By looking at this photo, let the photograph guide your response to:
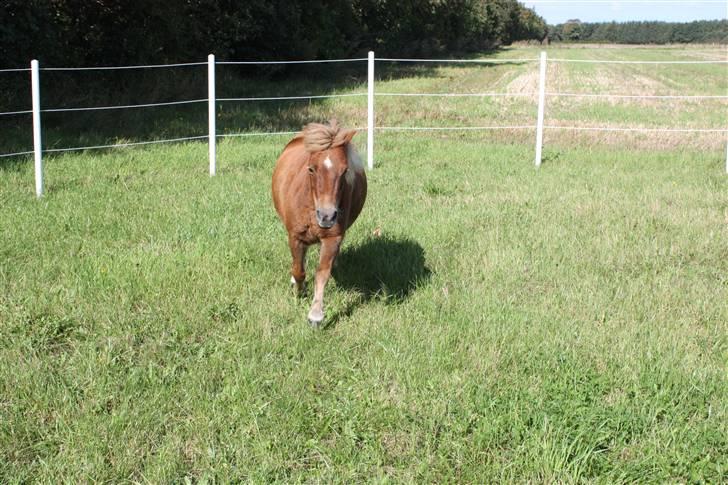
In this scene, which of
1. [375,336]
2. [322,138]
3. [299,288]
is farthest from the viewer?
[299,288]

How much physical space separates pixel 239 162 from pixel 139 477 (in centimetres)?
851

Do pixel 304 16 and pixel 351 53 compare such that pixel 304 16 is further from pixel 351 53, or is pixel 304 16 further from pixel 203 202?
pixel 203 202

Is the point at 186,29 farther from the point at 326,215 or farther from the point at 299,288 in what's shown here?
the point at 326,215

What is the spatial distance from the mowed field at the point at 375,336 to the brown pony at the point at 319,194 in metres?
0.42

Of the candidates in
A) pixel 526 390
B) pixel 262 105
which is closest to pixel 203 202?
pixel 526 390

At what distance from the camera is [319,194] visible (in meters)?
4.43

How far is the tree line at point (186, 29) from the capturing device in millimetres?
14453

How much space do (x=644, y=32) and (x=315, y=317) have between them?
16798 centimetres

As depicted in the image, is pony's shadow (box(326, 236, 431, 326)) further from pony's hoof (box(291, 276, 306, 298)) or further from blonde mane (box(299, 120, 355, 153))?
blonde mane (box(299, 120, 355, 153))

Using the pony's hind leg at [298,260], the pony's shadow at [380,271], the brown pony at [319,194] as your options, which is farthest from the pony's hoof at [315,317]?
the pony's hind leg at [298,260]

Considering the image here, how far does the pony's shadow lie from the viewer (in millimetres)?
5742

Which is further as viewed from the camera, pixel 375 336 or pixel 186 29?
pixel 186 29

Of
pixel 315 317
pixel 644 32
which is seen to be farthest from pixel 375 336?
pixel 644 32

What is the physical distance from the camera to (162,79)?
19.2 m
